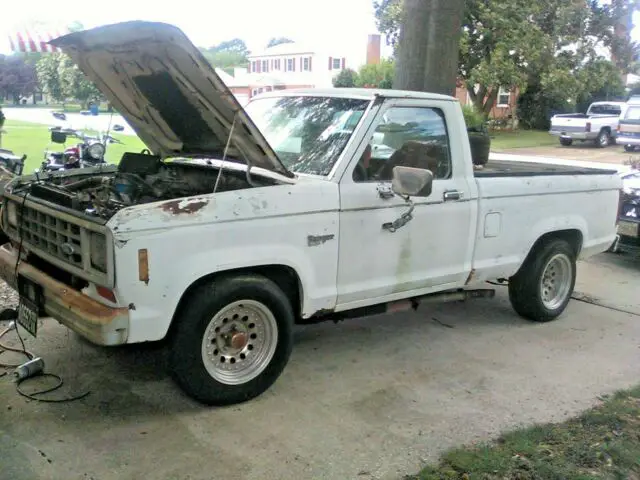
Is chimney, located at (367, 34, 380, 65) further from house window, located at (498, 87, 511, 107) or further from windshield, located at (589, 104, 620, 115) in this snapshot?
windshield, located at (589, 104, 620, 115)

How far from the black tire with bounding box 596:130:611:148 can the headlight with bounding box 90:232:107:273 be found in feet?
88.3

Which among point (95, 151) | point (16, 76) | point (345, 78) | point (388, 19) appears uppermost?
point (388, 19)

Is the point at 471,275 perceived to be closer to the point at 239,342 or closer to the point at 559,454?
the point at 559,454

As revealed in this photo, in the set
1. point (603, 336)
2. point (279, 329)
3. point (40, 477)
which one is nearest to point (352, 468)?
point (279, 329)

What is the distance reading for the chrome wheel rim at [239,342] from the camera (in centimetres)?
396

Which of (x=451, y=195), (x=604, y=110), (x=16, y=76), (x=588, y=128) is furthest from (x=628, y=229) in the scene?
(x=604, y=110)

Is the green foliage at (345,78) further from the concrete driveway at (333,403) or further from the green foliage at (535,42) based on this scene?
Answer: the concrete driveway at (333,403)

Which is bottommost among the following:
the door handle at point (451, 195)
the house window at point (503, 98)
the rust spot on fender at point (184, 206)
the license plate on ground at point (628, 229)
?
the license plate on ground at point (628, 229)

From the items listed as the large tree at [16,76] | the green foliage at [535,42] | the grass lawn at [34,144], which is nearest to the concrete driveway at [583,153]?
the green foliage at [535,42]

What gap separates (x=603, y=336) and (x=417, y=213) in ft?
7.63

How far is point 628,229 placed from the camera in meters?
7.94

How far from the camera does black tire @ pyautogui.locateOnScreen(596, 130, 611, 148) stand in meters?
26.9

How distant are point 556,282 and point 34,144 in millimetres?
17937

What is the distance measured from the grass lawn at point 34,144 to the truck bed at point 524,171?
363 inches
